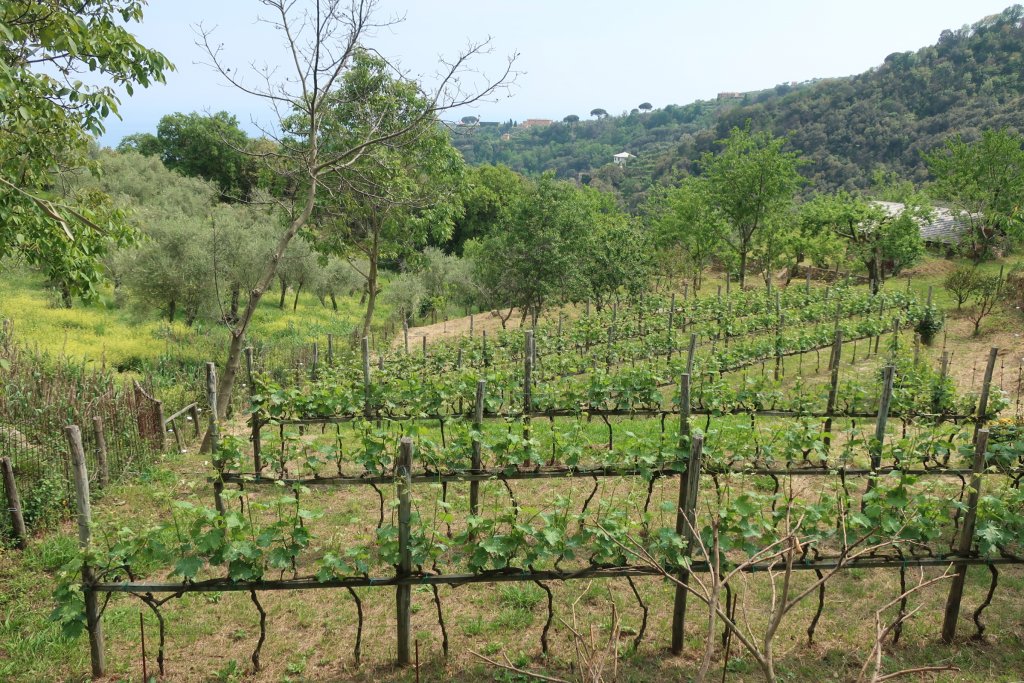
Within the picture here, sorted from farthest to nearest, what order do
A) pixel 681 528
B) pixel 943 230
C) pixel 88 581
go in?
pixel 943 230
pixel 681 528
pixel 88 581

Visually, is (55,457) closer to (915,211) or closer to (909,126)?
(915,211)

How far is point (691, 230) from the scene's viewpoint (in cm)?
2897

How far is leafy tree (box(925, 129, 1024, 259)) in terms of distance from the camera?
26.5 metres

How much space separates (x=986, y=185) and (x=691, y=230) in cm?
1232

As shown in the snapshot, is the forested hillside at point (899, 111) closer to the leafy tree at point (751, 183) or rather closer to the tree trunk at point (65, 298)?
the leafy tree at point (751, 183)

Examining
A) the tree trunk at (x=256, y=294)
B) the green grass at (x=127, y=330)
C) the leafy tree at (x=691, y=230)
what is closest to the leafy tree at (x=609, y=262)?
the leafy tree at (x=691, y=230)

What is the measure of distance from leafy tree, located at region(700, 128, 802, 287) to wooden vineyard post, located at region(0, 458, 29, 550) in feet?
74.4

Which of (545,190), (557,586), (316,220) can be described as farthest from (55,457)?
(545,190)

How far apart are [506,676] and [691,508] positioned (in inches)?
74.7

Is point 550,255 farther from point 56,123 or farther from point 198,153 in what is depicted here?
point 198,153

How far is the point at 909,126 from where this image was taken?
182 feet

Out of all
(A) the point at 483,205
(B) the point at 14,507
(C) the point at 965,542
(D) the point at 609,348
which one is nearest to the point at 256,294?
(B) the point at 14,507

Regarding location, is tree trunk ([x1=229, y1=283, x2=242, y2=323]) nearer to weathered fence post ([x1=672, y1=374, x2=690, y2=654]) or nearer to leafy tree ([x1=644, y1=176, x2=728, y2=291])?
leafy tree ([x1=644, y1=176, x2=728, y2=291])

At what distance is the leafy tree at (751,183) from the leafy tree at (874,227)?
6.71 ft
